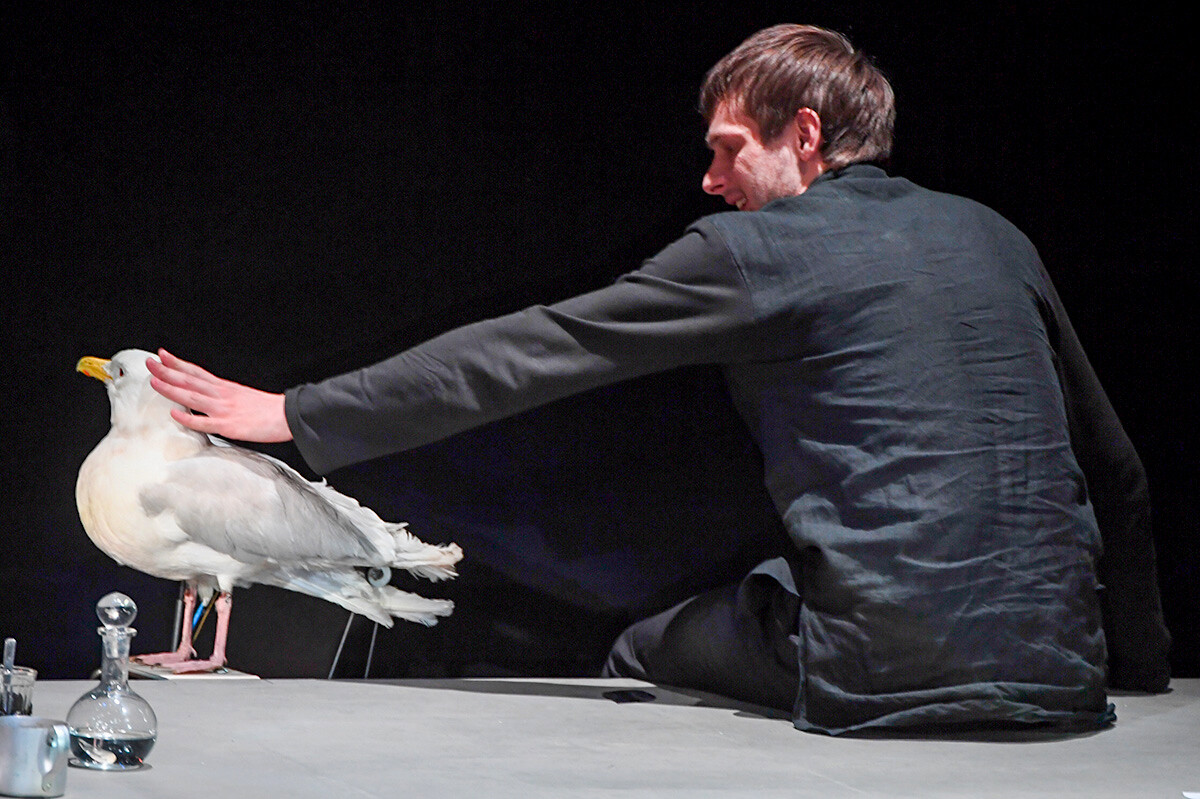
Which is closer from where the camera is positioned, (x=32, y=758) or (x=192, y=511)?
(x=32, y=758)

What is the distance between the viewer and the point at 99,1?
2.39m

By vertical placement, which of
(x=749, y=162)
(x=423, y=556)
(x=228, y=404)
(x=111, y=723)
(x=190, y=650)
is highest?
(x=749, y=162)

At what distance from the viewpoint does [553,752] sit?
6.07 ft

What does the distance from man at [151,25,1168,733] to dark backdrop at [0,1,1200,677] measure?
0.42 m

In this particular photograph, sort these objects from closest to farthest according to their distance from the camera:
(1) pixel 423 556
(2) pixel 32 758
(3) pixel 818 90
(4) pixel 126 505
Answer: (2) pixel 32 758 → (3) pixel 818 90 → (4) pixel 126 505 → (1) pixel 423 556

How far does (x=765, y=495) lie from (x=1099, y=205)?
94 centimetres

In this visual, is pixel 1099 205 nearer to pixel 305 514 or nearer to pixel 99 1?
pixel 305 514

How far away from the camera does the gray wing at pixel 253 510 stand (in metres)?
2.34

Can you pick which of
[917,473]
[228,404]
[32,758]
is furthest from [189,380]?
[917,473]

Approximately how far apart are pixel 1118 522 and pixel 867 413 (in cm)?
70

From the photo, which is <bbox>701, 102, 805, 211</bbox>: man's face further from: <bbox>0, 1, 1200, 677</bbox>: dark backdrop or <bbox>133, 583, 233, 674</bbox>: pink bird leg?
<bbox>133, 583, 233, 674</bbox>: pink bird leg

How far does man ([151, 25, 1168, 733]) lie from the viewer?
6.57 feet

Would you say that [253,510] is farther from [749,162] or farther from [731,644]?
[749,162]

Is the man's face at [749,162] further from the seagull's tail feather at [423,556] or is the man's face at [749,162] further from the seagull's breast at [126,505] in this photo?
the seagull's breast at [126,505]
